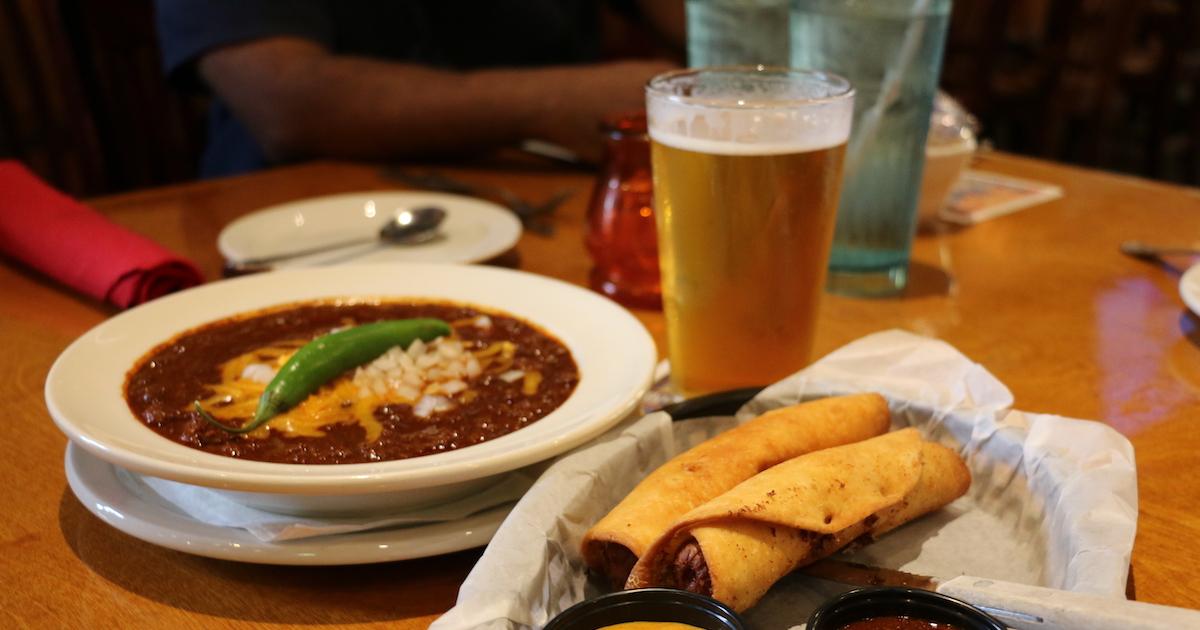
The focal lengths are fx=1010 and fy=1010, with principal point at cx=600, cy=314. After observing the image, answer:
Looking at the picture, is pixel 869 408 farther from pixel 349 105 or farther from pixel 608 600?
pixel 349 105

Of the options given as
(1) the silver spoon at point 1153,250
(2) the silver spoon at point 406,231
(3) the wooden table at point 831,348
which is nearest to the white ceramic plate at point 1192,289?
(3) the wooden table at point 831,348

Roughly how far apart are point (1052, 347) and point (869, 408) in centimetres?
57

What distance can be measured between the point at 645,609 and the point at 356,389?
1.66ft

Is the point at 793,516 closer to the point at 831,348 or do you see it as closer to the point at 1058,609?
the point at 1058,609

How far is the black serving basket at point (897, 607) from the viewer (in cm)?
73

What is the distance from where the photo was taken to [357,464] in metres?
0.93

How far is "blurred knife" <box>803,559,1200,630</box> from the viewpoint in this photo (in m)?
0.69

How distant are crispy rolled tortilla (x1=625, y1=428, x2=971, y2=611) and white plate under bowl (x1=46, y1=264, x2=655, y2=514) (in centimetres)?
17

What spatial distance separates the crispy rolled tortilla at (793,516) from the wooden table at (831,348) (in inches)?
8.5

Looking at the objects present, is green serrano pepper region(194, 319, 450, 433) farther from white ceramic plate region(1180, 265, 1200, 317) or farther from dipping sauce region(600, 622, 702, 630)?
white ceramic plate region(1180, 265, 1200, 317)

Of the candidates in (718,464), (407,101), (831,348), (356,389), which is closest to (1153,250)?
(831,348)

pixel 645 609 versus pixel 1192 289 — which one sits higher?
pixel 645 609

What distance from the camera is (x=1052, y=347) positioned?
1.46 metres

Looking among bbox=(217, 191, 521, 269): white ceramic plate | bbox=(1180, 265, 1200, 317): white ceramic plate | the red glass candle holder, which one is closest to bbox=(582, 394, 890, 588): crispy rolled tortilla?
the red glass candle holder
